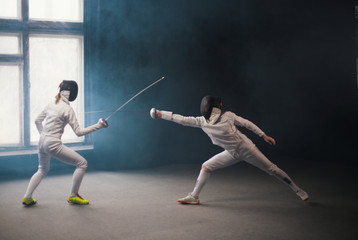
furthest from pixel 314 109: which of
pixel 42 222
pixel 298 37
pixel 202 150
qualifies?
pixel 42 222

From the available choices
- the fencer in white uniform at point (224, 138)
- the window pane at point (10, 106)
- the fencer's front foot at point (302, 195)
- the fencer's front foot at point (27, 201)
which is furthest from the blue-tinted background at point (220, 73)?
the fencer's front foot at point (302, 195)

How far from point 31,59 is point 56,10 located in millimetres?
660

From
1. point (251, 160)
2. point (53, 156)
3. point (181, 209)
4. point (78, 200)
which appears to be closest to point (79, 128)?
point (53, 156)

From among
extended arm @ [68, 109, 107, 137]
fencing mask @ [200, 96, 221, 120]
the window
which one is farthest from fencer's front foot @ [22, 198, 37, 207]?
fencing mask @ [200, 96, 221, 120]

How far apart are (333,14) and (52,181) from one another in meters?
4.38

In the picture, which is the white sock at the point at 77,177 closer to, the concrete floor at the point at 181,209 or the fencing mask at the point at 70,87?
the concrete floor at the point at 181,209

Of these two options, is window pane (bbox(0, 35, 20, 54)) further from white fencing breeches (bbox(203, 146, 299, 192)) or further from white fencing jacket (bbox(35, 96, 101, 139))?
white fencing breeches (bbox(203, 146, 299, 192))

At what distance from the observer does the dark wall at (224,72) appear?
16.1 feet

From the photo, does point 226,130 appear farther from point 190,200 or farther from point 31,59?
point 31,59

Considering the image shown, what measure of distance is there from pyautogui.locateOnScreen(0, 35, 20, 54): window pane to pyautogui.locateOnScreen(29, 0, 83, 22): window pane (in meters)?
0.33

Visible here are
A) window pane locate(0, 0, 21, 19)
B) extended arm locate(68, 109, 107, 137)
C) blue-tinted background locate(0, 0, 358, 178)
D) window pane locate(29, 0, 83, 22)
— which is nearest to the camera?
extended arm locate(68, 109, 107, 137)

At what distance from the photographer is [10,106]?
457 centimetres

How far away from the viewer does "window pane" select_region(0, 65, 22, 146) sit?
178 inches

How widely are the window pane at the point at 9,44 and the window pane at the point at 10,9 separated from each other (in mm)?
237
